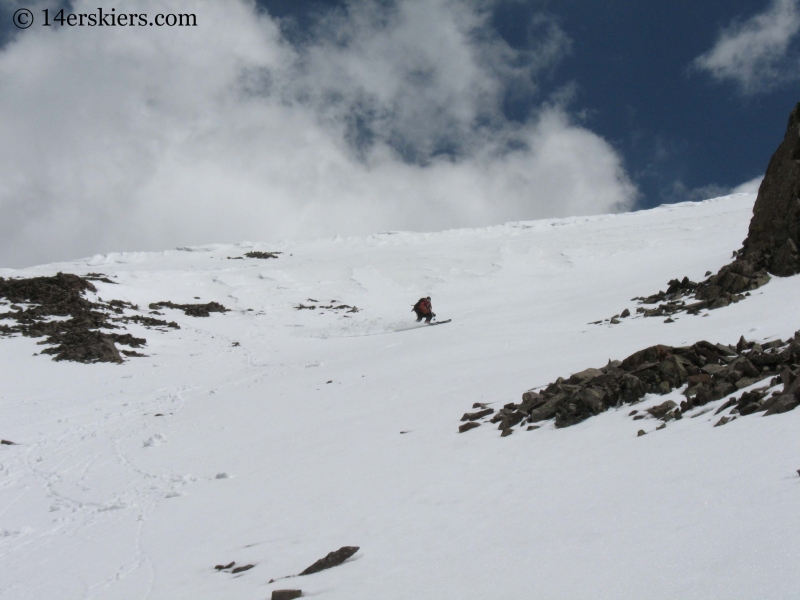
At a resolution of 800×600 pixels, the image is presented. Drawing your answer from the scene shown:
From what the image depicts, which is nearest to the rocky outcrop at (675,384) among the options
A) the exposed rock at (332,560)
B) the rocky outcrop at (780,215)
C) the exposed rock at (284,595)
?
the exposed rock at (332,560)

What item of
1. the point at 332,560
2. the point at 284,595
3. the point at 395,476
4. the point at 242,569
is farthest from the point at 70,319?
the point at 284,595

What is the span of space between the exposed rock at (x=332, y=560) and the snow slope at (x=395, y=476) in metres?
0.13

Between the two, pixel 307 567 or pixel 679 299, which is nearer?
pixel 307 567

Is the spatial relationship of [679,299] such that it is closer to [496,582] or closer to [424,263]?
[496,582]

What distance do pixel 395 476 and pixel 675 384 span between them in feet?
12.1

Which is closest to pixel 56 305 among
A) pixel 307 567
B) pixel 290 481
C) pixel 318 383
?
pixel 318 383

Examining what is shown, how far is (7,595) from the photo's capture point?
525cm

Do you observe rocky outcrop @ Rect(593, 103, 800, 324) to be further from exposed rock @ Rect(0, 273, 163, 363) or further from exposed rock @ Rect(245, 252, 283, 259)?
exposed rock @ Rect(245, 252, 283, 259)

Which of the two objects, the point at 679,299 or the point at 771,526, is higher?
the point at 679,299

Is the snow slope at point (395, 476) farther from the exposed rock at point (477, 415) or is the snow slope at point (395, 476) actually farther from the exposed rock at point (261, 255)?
the exposed rock at point (261, 255)

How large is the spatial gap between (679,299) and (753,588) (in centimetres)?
1491

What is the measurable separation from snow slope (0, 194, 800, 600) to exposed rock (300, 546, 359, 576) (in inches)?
5.0

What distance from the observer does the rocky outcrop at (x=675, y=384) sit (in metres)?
5.49

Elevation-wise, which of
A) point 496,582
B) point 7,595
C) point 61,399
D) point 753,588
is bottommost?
point 7,595
